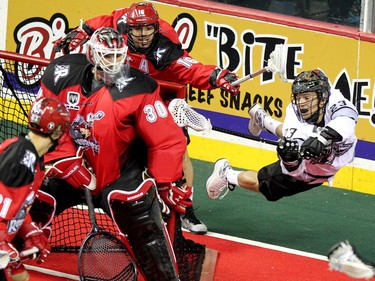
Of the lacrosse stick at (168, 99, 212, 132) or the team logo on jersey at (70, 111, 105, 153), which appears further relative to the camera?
the lacrosse stick at (168, 99, 212, 132)

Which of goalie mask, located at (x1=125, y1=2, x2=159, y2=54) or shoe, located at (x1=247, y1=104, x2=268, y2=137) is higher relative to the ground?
goalie mask, located at (x1=125, y1=2, x2=159, y2=54)

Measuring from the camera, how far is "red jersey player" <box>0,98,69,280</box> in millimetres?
5672

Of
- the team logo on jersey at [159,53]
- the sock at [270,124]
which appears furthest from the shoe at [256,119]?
the team logo on jersey at [159,53]

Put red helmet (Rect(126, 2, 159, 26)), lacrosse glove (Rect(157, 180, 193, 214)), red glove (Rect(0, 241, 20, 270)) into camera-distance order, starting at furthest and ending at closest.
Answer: red helmet (Rect(126, 2, 159, 26))
lacrosse glove (Rect(157, 180, 193, 214))
red glove (Rect(0, 241, 20, 270))

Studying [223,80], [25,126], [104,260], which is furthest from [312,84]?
[25,126]

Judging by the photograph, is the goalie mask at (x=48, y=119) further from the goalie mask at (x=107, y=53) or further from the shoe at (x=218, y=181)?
the shoe at (x=218, y=181)

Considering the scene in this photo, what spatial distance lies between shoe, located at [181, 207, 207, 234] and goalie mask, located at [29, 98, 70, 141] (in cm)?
250

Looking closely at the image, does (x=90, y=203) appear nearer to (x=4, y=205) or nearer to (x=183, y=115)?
(x=183, y=115)

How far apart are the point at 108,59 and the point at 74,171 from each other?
2.11ft

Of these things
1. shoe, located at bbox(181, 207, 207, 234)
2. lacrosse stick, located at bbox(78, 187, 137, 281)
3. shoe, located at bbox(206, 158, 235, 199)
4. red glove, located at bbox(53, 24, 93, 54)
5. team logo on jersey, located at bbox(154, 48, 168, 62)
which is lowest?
shoe, located at bbox(181, 207, 207, 234)

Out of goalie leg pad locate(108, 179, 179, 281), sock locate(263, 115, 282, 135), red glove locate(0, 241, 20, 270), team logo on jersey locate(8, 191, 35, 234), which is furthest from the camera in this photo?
sock locate(263, 115, 282, 135)

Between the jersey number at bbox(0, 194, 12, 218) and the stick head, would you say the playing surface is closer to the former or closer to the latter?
the stick head

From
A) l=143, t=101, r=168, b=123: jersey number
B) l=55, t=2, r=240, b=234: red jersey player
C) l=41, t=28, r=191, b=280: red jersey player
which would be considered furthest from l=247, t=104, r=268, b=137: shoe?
l=143, t=101, r=168, b=123: jersey number

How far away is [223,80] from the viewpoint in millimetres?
8070
